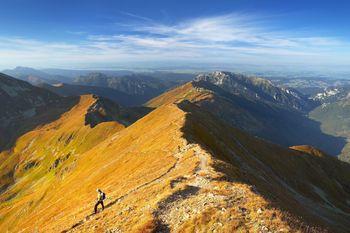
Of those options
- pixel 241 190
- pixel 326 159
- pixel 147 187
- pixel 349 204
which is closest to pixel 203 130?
pixel 147 187

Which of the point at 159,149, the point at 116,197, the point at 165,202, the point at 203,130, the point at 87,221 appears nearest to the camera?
the point at 165,202

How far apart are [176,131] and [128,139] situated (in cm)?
3961

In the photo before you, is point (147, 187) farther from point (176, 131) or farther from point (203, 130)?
point (203, 130)

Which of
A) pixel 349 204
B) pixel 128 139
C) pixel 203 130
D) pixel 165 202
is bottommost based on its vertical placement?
pixel 349 204

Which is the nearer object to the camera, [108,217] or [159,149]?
[108,217]

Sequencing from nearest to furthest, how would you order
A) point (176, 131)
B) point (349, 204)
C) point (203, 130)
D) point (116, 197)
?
point (116, 197), point (176, 131), point (203, 130), point (349, 204)

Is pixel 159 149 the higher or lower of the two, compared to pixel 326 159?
higher

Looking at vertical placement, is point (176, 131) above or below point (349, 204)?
above

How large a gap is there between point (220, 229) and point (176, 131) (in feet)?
173

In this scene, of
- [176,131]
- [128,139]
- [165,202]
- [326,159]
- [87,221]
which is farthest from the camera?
[326,159]

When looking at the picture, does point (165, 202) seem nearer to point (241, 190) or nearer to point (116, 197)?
point (241, 190)

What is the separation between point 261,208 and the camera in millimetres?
31703

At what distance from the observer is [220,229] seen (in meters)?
28.8

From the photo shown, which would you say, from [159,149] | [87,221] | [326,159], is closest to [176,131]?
[159,149]
